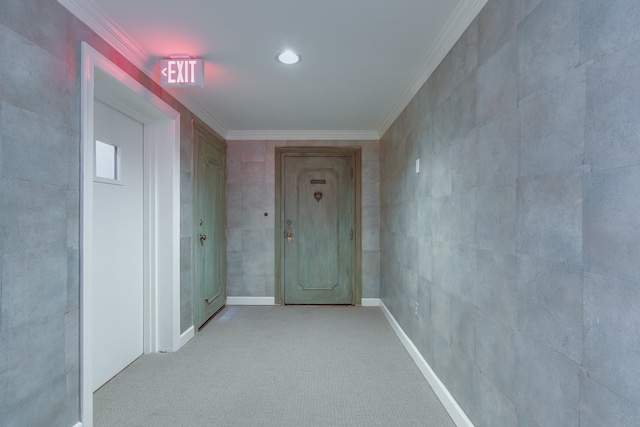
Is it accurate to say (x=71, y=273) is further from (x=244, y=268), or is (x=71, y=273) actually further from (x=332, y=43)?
(x=244, y=268)

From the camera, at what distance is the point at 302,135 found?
4.69 m

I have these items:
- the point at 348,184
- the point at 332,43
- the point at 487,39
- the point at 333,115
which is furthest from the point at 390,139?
the point at 487,39

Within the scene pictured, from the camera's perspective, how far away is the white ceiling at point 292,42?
187 cm

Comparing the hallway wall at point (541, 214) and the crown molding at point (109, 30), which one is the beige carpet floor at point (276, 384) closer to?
the hallway wall at point (541, 214)

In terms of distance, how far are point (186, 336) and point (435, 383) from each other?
229 cm

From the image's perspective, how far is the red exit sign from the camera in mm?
2424

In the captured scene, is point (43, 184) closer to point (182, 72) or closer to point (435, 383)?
point (182, 72)

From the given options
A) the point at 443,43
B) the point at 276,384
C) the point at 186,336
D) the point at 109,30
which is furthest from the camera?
the point at 186,336

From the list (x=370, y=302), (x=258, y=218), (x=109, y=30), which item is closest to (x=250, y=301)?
(x=258, y=218)

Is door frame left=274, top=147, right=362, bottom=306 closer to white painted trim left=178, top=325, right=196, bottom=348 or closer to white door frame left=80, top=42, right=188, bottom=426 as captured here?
white painted trim left=178, top=325, right=196, bottom=348

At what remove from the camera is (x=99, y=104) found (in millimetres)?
2426

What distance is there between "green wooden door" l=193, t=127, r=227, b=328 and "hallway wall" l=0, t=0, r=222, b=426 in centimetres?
177

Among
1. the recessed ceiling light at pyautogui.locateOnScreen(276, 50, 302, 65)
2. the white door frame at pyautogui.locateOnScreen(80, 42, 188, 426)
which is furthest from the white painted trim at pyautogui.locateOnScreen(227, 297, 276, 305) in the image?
the recessed ceiling light at pyautogui.locateOnScreen(276, 50, 302, 65)

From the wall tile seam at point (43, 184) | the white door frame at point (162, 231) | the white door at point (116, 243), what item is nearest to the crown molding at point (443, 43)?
the white door frame at point (162, 231)
